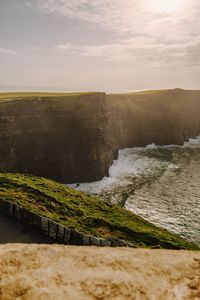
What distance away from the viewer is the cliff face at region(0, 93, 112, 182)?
54688 mm

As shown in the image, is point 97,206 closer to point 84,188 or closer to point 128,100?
point 84,188

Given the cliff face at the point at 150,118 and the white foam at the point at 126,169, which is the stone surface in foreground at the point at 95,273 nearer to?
the white foam at the point at 126,169

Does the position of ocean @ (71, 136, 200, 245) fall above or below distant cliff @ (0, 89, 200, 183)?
below

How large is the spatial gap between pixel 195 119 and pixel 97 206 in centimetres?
10262

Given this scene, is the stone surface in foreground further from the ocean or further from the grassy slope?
the ocean

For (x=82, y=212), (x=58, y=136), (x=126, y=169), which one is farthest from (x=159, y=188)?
(x=82, y=212)

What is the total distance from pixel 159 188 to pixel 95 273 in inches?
2077

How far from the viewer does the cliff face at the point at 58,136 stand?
2153 inches

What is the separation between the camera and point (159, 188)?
56344 mm

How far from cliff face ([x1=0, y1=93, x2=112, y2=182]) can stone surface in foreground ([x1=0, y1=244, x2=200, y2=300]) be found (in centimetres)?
4893

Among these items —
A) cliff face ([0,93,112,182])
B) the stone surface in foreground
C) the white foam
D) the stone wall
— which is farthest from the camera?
the white foam

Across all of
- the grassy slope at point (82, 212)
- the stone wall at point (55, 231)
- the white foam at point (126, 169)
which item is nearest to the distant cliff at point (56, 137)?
the white foam at point (126, 169)

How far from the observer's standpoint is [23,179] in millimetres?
28766

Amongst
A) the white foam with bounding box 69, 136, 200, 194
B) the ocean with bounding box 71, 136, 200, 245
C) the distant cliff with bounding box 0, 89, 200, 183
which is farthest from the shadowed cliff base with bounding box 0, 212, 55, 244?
the white foam with bounding box 69, 136, 200, 194
